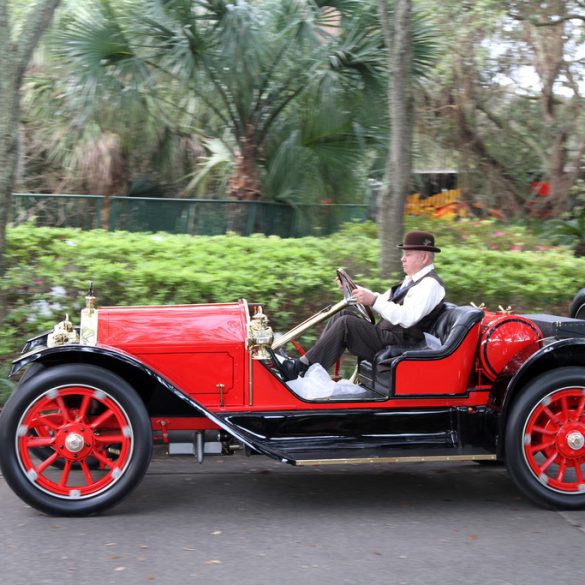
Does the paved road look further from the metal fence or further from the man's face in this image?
the metal fence

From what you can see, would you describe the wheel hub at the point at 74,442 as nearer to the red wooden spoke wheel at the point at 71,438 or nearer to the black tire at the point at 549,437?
the red wooden spoke wheel at the point at 71,438

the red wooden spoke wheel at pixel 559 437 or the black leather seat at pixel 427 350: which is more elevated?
the black leather seat at pixel 427 350

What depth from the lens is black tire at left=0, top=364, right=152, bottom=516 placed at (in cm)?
429

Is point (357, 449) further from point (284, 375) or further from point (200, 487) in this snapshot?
point (200, 487)

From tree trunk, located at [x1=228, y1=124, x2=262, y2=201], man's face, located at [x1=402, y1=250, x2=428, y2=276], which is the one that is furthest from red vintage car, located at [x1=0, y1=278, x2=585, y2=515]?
tree trunk, located at [x1=228, y1=124, x2=262, y2=201]

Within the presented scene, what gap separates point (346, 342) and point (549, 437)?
4.23 ft

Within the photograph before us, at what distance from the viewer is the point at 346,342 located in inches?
198

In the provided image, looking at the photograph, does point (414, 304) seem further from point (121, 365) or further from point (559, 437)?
point (121, 365)

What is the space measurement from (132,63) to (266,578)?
7.24m

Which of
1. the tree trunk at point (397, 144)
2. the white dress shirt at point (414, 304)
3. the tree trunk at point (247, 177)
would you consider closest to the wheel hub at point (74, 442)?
the white dress shirt at point (414, 304)

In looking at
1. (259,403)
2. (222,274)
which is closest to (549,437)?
(259,403)

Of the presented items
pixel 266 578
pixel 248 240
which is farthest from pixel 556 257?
pixel 266 578

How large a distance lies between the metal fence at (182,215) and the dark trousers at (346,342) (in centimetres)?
534

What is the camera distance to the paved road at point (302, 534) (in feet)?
12.1
